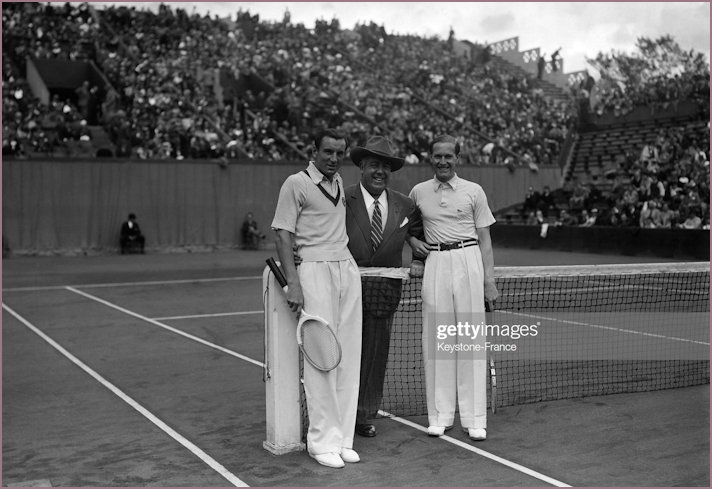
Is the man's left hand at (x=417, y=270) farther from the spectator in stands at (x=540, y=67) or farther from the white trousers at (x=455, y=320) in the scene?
the spectator in stands at (x=540, y=67)

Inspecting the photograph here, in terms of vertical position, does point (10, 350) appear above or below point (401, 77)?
below

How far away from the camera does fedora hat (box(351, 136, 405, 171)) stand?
19.7 feet

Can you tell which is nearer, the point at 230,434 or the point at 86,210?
the point at 230,434

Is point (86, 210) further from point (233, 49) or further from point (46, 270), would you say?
point (233, 49)

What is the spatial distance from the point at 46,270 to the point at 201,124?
10943 millimetres

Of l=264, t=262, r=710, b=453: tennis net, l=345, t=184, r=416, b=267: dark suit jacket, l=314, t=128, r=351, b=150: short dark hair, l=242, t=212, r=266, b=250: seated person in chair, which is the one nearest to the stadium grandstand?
l=242, t=212, r=266, b=250: seated person in chair

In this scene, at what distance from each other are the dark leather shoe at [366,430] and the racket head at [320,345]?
802 mm

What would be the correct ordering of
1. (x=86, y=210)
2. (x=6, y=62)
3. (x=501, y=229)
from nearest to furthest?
(x=86, y=210)
(x=501, y=229)
(x=6, y=62)

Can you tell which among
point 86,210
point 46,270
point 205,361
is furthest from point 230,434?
point 86,210

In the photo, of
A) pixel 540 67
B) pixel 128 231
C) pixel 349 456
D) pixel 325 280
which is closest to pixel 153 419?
pixel 349 456

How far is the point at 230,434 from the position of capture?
6.33 meters

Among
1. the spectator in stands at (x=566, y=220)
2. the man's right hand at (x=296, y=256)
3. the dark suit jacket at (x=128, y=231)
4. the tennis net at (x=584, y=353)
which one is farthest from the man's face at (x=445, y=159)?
the spectator in stands at (x=566, y=220)

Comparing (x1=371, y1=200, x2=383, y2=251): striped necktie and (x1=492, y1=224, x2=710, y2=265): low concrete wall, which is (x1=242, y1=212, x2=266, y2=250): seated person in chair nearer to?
(x1=492, y1=224, x2=710, y2=265): low concrete wall

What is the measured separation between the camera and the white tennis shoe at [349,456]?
18.1 feet
